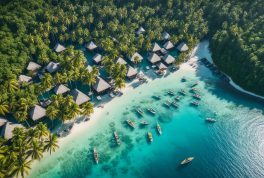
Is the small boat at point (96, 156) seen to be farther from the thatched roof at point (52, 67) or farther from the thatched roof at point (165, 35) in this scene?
the thatched roof at point (165, 35)

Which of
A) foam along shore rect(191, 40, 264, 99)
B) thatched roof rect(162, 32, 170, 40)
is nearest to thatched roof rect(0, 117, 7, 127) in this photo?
thatched roof rect(162, 32, 170, 40)

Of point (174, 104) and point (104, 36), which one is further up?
point (104, 36)

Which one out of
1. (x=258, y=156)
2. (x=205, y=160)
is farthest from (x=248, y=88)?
(x=205, y=160)

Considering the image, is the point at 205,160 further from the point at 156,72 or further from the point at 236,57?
the point at 236,57

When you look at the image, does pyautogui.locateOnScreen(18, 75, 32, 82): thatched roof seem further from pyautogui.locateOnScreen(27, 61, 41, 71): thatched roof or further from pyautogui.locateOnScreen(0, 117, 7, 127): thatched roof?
pyautogui.locateOnScreen(0, 117, 7, 127): thatched roof

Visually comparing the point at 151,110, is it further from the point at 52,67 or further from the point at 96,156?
the point at 52,67

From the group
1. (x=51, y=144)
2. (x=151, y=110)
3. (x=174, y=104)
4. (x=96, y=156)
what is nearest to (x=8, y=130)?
(x=51, y=144)
